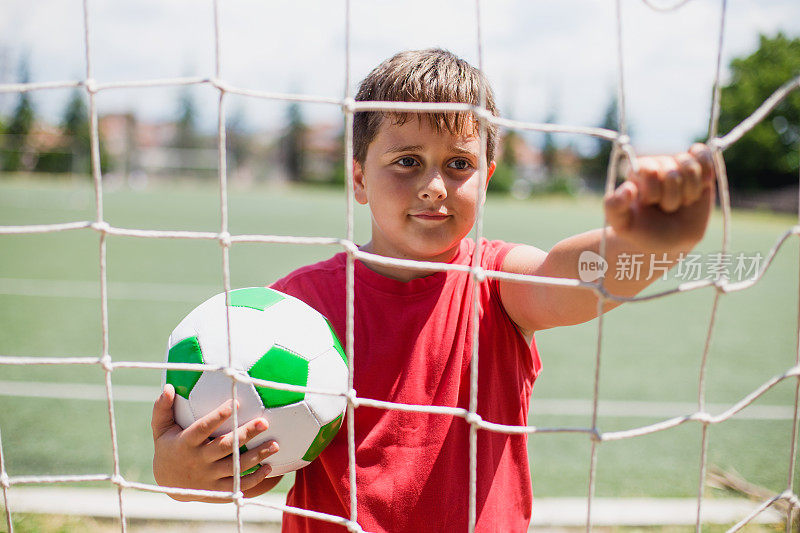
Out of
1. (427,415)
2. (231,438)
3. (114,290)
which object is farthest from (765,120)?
(231,438)

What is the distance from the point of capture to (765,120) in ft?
98.6

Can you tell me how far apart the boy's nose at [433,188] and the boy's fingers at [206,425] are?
0.62 metres

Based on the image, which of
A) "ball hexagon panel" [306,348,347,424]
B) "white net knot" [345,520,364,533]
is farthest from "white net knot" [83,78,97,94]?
"white net knot" [345,520,364,533]

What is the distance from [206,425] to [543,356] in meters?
3.77

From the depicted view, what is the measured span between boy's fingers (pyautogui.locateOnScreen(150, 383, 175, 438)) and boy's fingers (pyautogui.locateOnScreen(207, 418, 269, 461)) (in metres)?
0.14

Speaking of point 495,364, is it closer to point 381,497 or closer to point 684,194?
point 381,497

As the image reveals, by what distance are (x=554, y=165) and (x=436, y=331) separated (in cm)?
4683

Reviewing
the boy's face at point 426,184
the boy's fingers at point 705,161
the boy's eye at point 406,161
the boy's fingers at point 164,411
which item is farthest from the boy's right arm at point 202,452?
the boy's fingers at point 705,161

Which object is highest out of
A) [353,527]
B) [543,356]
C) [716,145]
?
[716,145]

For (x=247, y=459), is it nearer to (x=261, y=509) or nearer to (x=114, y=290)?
(x=261, y=509)

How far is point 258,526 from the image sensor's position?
2.37m

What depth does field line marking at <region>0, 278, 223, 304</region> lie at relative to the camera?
6195mm

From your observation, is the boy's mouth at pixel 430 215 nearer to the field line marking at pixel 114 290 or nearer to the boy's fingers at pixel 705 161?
the boy's fingers at pixel 705 161

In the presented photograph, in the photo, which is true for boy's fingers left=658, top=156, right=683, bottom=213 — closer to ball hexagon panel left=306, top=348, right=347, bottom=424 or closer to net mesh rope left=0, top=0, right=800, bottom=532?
net mesh rope left=0, top=0, right=800, bottom=532
